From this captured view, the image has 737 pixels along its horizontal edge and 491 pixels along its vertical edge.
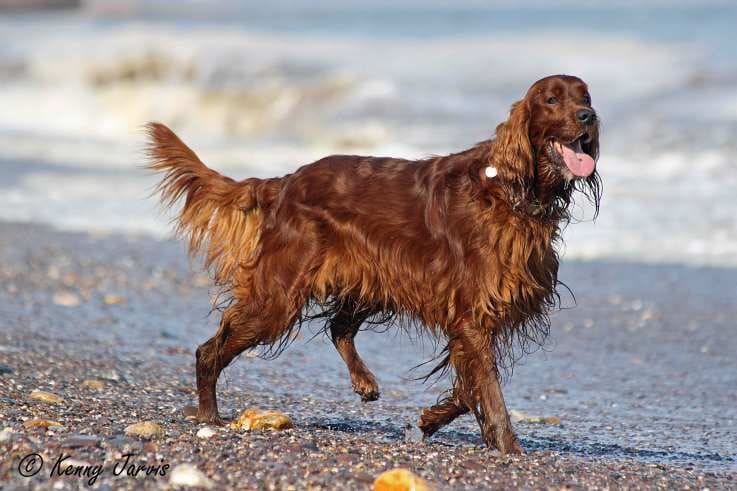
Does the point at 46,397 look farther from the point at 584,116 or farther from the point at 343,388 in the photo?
the point at 584,116

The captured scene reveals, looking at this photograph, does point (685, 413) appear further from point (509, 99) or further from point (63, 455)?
point (509, 99)

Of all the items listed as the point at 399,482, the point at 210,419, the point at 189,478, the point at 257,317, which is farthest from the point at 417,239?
the point at 189,478

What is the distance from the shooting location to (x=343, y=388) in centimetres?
632

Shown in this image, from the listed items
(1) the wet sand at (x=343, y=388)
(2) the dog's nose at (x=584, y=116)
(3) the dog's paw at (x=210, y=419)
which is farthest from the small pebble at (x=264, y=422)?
(2) the dog's nose at (x=584, y=116)

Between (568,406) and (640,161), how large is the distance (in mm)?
10351

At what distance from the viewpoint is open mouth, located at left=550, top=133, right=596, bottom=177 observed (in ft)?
15.9

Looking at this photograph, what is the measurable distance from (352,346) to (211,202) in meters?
0.96

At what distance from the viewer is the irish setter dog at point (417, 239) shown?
16.0ft

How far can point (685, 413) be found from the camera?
5.98 meters

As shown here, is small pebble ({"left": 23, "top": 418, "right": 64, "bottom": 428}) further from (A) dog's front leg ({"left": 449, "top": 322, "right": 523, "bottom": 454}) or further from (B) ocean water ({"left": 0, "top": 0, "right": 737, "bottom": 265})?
(B) ocean water ({"left": 0, "top": 0, "right": 737, "bottom": 265})

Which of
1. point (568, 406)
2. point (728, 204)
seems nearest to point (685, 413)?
point (568, 406)

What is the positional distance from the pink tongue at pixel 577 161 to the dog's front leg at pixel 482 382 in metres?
0.76

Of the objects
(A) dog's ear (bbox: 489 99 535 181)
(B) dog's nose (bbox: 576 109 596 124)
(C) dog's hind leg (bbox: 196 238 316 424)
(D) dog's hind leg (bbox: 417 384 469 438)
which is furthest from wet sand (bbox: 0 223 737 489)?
(B) dog's nose (bbox: 576 109 596 124)

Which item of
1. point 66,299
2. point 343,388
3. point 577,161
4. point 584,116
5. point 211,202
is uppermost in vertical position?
point 584,116
